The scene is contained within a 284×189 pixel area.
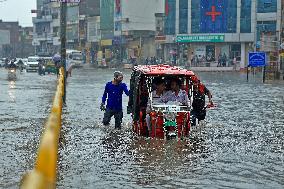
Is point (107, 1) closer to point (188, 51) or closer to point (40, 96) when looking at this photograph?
point (188, 51)

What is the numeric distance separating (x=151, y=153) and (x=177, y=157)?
1.95 feet

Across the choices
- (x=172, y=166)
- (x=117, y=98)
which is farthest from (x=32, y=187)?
(x=117, y=98)

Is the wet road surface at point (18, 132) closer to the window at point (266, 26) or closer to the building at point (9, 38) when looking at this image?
the window at point (266, 26)

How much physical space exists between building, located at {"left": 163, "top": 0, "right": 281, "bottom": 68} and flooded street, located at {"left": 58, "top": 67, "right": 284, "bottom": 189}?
193 ft

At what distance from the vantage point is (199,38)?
79.1 m

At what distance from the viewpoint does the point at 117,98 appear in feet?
48.0

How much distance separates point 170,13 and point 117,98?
6900cm

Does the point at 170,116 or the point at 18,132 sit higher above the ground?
the point at 170,116

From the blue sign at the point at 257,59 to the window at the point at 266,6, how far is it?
3067cm

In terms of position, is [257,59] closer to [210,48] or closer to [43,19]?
[210,48]

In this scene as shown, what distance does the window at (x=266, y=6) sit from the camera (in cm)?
7375

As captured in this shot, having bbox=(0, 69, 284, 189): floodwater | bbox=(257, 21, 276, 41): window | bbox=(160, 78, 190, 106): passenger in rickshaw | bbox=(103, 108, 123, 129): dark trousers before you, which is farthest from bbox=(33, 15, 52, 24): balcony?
bbox=(160, 78, 190, 106): passenger in rickshaw

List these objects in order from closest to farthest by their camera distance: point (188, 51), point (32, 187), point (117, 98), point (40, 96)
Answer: point (32, 187)
point (117, 98)
point (40, 96)
point (188, 51)

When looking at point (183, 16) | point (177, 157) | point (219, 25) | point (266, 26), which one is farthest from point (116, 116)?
point (183, 16)
